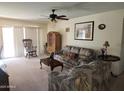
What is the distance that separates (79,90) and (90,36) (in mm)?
3160

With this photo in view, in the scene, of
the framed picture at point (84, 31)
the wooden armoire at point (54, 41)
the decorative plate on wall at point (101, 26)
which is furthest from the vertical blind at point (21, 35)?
the decorative plate on wall at point (101, 26)

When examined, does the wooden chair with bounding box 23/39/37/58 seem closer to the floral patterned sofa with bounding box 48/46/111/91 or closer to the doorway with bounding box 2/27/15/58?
the doorway with bounding box 2/27/15/58

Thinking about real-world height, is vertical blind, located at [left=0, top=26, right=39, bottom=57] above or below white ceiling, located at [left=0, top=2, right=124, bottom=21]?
below

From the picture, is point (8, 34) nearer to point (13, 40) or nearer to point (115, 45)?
point (13, 40)

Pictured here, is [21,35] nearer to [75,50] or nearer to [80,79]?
[75,50]

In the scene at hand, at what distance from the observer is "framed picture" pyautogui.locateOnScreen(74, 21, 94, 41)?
15.0ft

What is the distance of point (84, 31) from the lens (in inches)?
191

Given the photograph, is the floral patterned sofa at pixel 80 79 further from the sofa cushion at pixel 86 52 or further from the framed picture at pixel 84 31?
the framed picture at pixel 84 31

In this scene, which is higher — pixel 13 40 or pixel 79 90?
pixel 13 40

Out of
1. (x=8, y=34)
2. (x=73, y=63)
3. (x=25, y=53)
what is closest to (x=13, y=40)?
(x=8, y=34)

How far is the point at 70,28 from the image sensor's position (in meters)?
5.74

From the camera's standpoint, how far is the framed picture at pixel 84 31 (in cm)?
457

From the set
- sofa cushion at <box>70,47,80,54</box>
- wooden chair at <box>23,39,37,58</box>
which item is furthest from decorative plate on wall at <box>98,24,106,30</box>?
wooden chair at <box>23,39,37,58</box>

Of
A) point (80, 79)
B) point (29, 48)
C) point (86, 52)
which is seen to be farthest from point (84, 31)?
point (29, 48)
